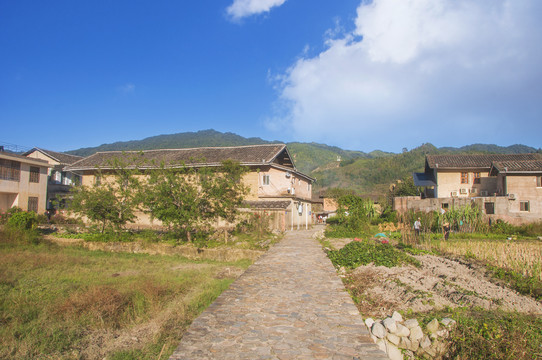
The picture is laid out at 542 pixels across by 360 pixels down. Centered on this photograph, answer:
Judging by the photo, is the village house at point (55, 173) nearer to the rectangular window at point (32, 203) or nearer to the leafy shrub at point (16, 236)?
the rectangular window at point (32, 203)

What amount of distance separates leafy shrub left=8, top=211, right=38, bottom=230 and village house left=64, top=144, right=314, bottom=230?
4899 mm

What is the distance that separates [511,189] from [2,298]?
31404mm

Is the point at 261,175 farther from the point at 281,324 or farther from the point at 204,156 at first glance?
A: the point at 281,324

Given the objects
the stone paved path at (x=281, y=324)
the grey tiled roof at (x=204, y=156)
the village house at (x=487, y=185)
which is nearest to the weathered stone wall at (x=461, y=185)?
the village house at (x=487, y=185)

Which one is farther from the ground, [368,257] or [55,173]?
[55,173]

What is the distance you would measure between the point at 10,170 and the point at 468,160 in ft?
135

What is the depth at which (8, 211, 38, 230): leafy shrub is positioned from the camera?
1820cm

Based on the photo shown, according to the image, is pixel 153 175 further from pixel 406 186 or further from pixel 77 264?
pixel 406 186

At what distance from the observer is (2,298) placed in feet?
26.9

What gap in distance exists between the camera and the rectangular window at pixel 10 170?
26.1 metres

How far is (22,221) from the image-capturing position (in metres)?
18.5

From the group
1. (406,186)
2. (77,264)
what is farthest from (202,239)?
(406,186)

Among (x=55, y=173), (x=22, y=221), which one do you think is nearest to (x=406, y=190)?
(x=55, y=173)

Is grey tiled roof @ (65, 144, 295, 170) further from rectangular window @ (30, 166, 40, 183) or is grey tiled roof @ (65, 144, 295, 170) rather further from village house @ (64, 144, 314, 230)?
rectangular window @ (30, 166, 40, 183)
